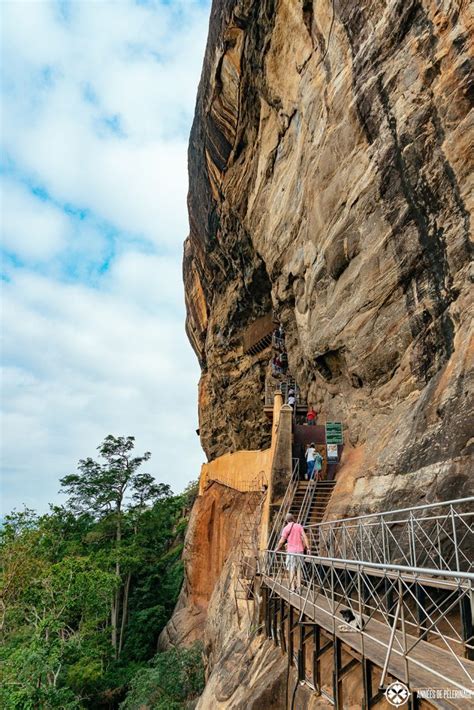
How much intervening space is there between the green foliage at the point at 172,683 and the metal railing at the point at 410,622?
10.5 meters

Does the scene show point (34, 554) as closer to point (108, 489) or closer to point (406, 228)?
point (108, 489)

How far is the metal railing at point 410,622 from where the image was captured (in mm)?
3564

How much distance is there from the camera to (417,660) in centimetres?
385

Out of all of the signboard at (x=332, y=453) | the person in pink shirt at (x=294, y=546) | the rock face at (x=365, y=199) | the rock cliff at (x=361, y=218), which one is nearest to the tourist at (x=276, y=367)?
the rock cliff at (x=361, y=218)

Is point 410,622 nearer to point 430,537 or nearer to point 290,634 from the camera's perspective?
point 430,537

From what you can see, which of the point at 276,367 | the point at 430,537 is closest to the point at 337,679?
the point at 430,537

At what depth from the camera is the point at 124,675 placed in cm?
2259

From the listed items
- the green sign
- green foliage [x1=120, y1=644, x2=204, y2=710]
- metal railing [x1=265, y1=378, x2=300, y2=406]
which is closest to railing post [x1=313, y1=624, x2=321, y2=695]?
the green sign

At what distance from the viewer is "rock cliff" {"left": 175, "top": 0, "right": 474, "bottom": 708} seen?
834cm

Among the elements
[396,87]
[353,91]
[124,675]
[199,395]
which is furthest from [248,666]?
[199,395]

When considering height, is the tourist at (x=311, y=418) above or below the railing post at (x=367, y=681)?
above

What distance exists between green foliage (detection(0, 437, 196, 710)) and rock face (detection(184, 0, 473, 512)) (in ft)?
43.8

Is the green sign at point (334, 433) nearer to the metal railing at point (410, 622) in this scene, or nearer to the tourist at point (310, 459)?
the tourist at point (310, 459)

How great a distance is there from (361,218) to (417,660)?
9527 millimetres
